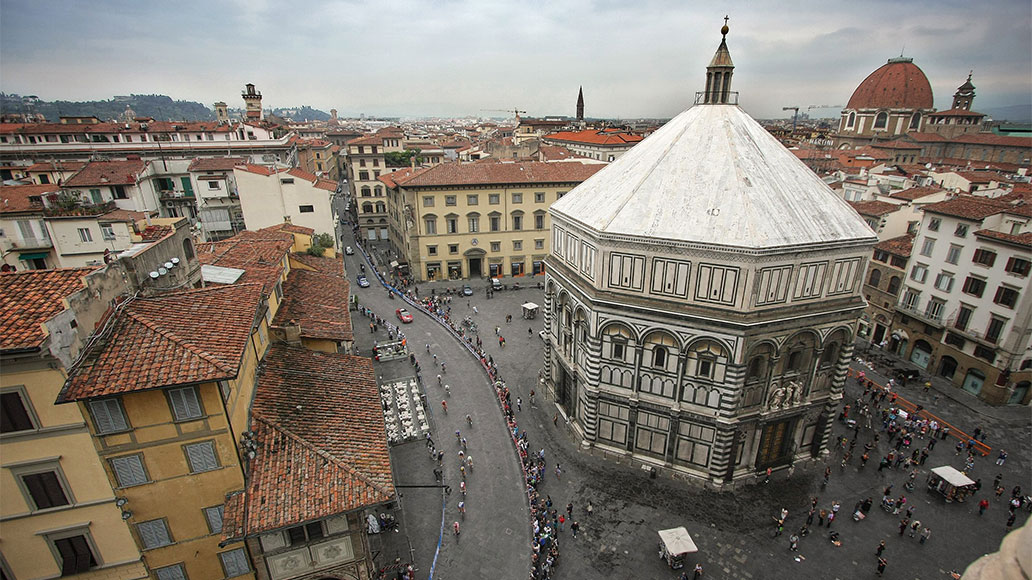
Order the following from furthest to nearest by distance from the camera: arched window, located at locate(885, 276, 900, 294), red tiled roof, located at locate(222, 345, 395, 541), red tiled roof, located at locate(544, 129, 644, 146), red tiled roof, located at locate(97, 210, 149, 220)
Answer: red tiled roof, located at locate(544, 129, 644, 146), arched window, located at locate(885, 276, 900, 294), red tiled roof, located at locate(97, 210, 149, 220), red tiled roof, located at locate(222, 345, 395, 541)

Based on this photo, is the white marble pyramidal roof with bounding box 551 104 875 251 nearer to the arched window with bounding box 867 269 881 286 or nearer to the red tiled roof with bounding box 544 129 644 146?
the arched window with bounding box 867 269 881 286

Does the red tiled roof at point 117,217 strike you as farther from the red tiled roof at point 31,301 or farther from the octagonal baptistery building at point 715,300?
the octagonal baptistery building at point 715,300

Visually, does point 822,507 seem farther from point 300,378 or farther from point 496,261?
point 496,261

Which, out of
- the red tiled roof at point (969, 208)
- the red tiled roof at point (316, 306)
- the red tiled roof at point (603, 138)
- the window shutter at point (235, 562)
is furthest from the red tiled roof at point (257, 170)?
the red tiled roof at point (603, 138)

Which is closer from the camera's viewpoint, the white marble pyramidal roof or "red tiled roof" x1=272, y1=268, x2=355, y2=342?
the white marble pyramidal roof

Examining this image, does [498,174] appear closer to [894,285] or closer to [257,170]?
[257,170]

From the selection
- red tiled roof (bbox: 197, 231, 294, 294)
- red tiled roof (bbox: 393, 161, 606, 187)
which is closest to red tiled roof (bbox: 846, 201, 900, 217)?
red tiled roof (bbox: 393, 161, 606, 187)

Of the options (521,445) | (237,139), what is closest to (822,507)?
(521,445)
